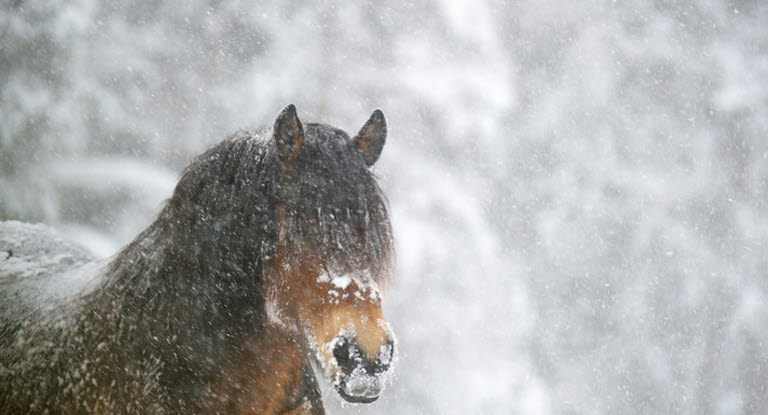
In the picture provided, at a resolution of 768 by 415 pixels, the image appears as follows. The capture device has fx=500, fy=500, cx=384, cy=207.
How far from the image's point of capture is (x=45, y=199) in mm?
10500

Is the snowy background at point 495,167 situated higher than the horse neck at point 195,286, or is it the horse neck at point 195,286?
the snowy background at point 495,167

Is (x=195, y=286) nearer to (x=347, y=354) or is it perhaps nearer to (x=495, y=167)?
(x=347, y=354)

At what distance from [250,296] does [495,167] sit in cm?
1883

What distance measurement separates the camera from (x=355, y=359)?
4.75 feet

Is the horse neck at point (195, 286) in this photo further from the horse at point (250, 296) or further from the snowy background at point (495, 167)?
the snowy background at point (495, 167)

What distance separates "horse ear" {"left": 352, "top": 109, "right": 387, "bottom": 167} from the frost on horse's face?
203mm

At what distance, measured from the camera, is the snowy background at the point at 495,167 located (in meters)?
11.6

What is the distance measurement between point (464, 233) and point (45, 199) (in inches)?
449

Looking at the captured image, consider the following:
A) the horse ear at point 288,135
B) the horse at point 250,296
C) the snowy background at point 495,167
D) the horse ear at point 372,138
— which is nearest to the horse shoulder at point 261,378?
the horse at point 250,296

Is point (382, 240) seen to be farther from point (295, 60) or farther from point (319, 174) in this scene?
point (295, 60)

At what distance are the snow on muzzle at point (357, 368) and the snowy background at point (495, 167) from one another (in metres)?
9.89

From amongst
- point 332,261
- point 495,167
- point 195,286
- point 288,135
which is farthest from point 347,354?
point 495,167

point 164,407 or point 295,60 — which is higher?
point 295,60

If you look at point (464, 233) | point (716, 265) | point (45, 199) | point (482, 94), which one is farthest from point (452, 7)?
point (45, 199)
